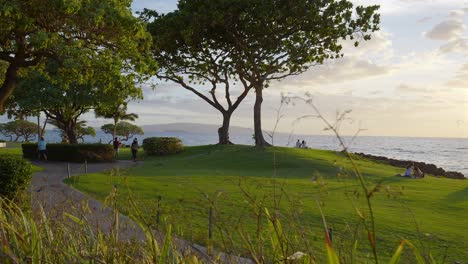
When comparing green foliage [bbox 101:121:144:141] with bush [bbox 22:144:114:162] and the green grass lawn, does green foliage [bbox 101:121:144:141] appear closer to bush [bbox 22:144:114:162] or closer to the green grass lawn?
bush [bbox 22:144:114:162]

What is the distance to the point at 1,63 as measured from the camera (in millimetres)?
28781

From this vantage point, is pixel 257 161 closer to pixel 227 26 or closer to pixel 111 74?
pixel 227 26

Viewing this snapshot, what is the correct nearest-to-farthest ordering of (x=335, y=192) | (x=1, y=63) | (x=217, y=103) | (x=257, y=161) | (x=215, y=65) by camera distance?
(x=335, y=192) → (x=1, y=63) → (x=257, y=161) → (x=215, y=65) → (x=217, y=103)

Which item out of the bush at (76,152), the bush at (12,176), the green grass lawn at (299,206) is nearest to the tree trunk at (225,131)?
the green grass lawn at (299,206)

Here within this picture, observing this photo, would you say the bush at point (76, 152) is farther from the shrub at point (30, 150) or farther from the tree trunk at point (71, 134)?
the tree trunk at point (71, 134)

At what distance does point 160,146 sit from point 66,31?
80.4 ft

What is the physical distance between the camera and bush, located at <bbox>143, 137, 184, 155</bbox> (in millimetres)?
43312

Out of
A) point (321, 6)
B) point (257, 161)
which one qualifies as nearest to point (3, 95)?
point (257, 161)

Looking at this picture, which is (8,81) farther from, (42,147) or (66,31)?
(42,147)

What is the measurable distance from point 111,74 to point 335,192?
11.3 meters

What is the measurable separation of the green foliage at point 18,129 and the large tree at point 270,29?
4952 cm

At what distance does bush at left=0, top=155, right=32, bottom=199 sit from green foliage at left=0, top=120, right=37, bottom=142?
232ft

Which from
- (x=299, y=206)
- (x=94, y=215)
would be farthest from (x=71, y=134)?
(x=299, y=206)

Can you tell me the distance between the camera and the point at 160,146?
4331 cm
